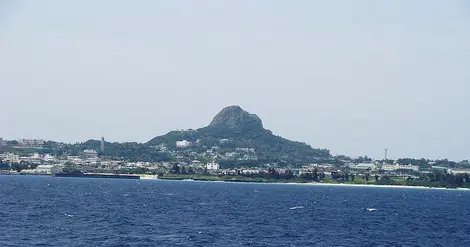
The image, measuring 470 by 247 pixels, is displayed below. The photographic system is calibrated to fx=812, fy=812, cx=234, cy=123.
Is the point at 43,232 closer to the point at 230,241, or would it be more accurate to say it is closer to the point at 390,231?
the point at 230,241

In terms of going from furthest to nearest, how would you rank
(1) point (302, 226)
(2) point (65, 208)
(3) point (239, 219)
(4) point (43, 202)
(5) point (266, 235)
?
(4) point (43, 202)
(2) point (65, 208)
(3) point (239, 219)
(1) point (302, 226)
(5) point (266, 235)

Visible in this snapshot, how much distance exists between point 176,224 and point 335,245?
72.4 feet

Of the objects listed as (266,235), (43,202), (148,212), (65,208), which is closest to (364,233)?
(266,235)

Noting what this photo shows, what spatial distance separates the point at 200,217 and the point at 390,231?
79.6 ft

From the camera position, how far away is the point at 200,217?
341 feet

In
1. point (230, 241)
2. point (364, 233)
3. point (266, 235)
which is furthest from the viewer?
point (364, 233)

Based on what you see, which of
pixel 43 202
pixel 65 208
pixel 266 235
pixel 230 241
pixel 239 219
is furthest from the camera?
pixel 43 202

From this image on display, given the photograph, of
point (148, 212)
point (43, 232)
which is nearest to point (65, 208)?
point (148, 212)

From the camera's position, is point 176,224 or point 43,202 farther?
point 43,202

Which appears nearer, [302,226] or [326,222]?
[302,226]

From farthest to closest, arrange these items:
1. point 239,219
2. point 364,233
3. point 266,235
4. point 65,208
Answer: point 65,208, point 239,219, point 364,233, point 266,235

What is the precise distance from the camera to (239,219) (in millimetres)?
103500

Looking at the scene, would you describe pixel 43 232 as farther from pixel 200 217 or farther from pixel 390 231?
pixel 390 231

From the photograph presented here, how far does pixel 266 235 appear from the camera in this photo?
8250cm
